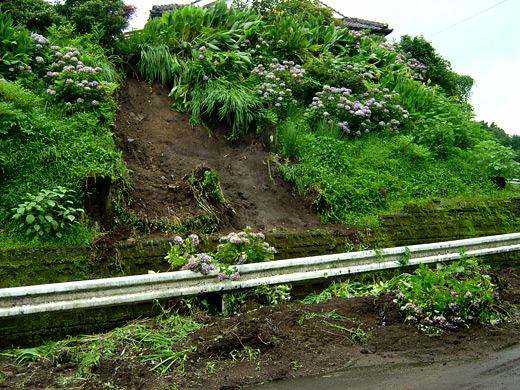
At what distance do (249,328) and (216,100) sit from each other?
5765 millimetres

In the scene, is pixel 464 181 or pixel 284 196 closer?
pixel 284 196

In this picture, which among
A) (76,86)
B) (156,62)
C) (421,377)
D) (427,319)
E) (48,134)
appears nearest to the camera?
(421,377)

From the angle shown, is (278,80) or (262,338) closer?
(262,338)

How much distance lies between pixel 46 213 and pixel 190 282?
6.28 feet

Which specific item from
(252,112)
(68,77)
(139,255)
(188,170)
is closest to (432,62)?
(252,112)

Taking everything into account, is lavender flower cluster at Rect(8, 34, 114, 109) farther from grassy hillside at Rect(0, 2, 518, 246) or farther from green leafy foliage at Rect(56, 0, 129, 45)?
green leafy foliage at Rect(56, 0, 129, 45)

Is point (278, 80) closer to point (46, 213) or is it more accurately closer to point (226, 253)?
point (226, 253)

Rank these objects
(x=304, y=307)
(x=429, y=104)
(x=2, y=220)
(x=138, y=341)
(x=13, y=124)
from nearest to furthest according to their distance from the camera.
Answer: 1. (x=138, y=341)
2. (x=304, y=307)
3. (x=2, y=220)
4. (x=13, y=124)
5. (x=429, y=104)

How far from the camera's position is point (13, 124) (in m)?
6.55

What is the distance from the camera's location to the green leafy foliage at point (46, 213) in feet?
18.8

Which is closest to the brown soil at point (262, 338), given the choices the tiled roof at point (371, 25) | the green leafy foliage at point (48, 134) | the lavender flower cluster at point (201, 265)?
the lavender flower cluster at point (201, 265)

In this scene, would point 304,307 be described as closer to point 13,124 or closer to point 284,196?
point 284,196

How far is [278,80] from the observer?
10211 mm

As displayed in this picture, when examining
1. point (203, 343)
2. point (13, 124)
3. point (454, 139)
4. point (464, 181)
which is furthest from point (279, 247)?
point (454, 139)
